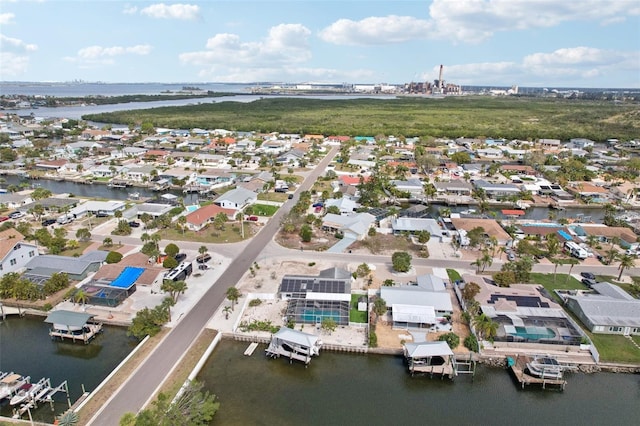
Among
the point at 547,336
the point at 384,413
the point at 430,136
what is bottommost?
the point at 384,413

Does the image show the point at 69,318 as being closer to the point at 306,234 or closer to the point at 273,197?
the point at 306,234

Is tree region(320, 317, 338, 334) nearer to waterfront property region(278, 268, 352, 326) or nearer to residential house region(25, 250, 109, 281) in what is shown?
waterfront property region(278, 268, 352, 326)

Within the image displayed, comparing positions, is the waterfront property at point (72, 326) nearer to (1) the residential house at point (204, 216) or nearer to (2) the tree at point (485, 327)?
(1) the residential house at point (204, 216)

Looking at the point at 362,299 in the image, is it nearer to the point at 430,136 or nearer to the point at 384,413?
the point at 384,413

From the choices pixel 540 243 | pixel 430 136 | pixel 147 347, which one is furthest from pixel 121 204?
pixel 430 136

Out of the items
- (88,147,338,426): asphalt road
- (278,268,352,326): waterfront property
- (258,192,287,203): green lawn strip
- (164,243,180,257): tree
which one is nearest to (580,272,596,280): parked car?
(278,268,352,326): waterfront property

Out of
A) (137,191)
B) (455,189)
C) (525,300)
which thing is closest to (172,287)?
(525,300)

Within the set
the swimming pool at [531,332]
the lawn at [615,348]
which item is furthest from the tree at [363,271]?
the lawn at [615,348]
